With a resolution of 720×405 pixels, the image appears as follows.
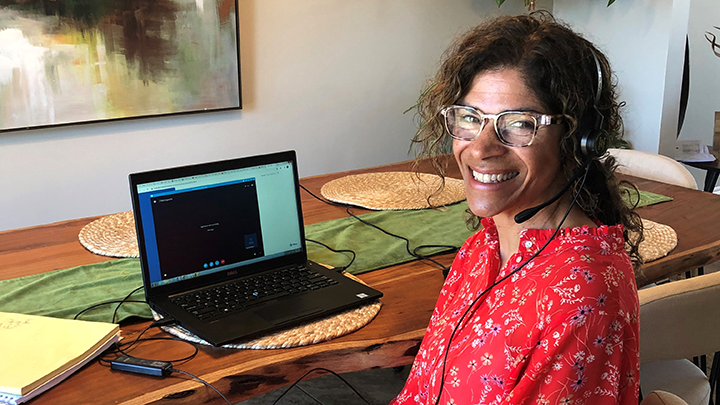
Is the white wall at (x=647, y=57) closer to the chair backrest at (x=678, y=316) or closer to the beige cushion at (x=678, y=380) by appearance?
the beige cushion at (x=678, y=380)

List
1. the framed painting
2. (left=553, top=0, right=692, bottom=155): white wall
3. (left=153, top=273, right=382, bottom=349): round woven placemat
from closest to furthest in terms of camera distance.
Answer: (left=153, top=273, right=382, bottom=349): round woven placemat → the framed painting → (left=553, top=0, right=692, bottom=155): white wall

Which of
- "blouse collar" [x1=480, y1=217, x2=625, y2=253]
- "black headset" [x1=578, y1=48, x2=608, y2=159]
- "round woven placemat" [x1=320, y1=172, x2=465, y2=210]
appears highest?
"black headset" [x1=578, y1=48, x2=608, y2=159]

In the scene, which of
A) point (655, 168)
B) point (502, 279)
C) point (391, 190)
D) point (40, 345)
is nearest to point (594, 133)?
point (502, 279)

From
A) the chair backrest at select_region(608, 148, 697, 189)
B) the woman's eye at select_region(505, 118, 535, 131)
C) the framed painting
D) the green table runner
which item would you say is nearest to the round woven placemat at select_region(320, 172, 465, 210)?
the green table runner

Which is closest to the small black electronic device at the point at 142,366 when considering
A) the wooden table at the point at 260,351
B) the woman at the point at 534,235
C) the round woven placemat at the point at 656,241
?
the wooden table at the point at 260,351

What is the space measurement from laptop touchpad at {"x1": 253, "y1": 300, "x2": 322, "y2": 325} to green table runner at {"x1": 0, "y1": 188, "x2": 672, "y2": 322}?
0.74 ft

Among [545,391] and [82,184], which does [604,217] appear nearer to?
[545,391]

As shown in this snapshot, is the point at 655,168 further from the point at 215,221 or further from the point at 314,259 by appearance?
the point at 215,221

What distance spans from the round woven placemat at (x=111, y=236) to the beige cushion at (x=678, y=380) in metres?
1.24

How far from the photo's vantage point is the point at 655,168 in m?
2.38

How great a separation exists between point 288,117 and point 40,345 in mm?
2397

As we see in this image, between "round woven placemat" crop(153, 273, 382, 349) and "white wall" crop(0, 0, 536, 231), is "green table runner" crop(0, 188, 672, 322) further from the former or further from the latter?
"white wall" crop(0, 0, 536, 231)

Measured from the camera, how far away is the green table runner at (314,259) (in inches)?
51.1

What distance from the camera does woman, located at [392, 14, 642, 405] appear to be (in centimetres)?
84
